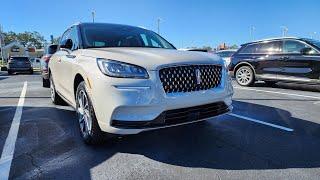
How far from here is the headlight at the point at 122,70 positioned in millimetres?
3949

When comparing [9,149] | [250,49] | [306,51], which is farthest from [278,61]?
[9,149]

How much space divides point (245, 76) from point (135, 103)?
8526mm

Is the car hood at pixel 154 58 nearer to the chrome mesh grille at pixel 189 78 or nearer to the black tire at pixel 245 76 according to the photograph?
the chrome mesh grille at pixel 189 78

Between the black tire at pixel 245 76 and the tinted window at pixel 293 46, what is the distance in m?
1.39

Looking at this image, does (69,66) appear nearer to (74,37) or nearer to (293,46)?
(74,37)

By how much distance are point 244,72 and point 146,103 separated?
8.54 meters

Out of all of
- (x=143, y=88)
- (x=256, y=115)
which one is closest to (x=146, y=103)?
(x=143, y=88)

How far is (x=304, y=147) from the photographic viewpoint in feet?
14.3

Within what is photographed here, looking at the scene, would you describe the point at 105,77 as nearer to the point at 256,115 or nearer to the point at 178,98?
the point at 178,98

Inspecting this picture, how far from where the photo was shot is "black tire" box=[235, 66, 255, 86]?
11606mm

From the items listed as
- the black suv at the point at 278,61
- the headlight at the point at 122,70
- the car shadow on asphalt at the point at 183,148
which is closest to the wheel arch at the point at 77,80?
the car shadow on asphalt at the point at 183,148

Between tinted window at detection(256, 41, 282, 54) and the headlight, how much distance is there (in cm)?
787

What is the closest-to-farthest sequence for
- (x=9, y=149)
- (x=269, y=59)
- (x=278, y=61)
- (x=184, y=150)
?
1. (x=184, y=150)
2. (x=9, y=149)
3. (x=278, y=61)
4. (x=269, y=59)

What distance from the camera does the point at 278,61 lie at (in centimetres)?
1075
